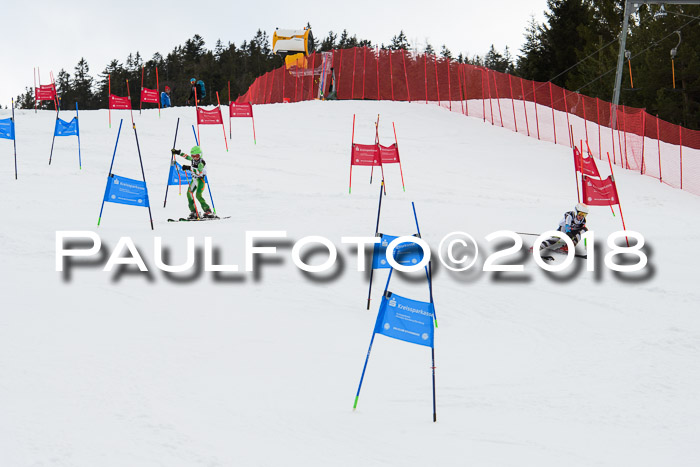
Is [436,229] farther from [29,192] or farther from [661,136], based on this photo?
[661,136]

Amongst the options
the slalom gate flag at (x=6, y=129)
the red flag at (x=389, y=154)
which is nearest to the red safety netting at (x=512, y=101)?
the red flag at (x=389, y=154)

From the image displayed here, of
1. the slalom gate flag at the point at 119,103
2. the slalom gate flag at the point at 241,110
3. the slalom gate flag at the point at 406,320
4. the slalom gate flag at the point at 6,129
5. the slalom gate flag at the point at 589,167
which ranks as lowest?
the slalom gate flag at the point at 406,320

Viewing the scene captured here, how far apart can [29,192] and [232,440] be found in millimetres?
11934

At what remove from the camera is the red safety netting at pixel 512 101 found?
951 inches

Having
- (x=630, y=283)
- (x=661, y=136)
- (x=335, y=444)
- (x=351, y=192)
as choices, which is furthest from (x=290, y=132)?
(x=335, y=444)

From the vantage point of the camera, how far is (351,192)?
1680 centimetres

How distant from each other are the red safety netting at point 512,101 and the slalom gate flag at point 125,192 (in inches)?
585

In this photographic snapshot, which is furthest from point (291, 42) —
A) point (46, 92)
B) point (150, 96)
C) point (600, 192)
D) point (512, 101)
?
point (600, 192)

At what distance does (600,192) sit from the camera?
14.0 m

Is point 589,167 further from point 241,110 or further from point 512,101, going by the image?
point 512,101

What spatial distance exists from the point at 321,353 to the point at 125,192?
20.5ft

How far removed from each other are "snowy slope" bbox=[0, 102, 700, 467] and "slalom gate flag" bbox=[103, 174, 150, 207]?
0.61 metres

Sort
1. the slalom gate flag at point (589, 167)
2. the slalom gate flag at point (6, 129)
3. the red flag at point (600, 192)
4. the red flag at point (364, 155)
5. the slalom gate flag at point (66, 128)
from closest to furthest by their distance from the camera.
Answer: the red flag at point (600, 192)
the slalom gate flag at point (589, 167)
the red flag at point (364, 155)
the slalom gate flag at point (6, 129)
the slalom gate flag at point (66, 128)

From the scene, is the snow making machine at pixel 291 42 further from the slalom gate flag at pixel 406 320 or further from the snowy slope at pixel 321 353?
the slalom gate flag at pixel 406 320
